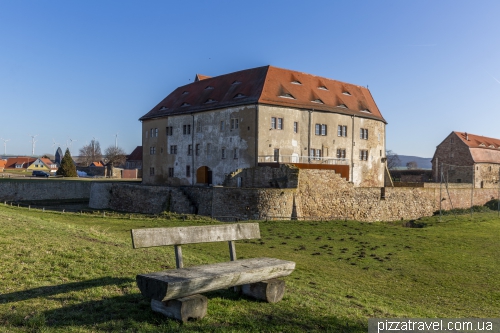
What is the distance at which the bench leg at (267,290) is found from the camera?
297 inches

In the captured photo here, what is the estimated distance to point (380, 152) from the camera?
48156 millimetres

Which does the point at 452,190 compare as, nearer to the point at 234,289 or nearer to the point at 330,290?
the point at 330,290

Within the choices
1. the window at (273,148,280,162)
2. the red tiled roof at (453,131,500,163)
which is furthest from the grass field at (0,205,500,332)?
the red tiled roof at (453,131,500,163)

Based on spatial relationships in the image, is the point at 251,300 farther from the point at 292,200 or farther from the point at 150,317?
the point at 292,200

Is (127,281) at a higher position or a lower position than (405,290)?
higher

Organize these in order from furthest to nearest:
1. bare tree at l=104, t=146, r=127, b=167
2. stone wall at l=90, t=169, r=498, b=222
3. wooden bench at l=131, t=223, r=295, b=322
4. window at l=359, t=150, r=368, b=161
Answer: bare tree at l=104, t=146, r=127, b=167 → window at l=359, t=150, r=368, b=161 → stone wall at l=90, t=169, r=498, b=222 → wooden bench at l=131, t=223, r=295, b=322

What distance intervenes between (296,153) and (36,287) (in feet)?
112

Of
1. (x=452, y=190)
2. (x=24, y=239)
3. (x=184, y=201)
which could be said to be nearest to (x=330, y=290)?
(x=24, y=239)

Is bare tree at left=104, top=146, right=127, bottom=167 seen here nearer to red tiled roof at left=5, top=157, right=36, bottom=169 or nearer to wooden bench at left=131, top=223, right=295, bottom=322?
red tiled roof at left=5, top=157, right=36, bottom=169

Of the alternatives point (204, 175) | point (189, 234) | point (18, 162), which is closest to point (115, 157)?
point (18, 162)

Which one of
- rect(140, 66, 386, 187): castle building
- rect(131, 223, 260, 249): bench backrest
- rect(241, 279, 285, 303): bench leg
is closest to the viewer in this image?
rect(131, 223, 260, 249): bench backrest

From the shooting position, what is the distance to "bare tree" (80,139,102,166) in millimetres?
123062

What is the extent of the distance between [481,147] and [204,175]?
48048 mm

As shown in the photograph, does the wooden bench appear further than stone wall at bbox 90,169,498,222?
No
